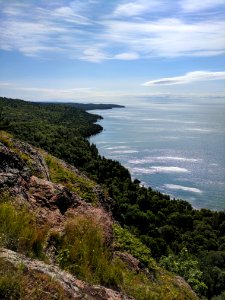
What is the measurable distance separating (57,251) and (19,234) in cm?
105

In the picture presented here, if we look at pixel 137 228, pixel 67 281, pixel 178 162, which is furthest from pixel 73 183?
→ pixel 178 162

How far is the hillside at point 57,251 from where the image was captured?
5.72m

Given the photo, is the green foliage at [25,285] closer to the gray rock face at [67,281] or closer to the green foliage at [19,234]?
the gray rock face at [67,281]

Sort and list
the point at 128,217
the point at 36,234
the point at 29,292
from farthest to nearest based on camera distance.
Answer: the point at 128,217 → the point at 36,234 → the point at 29,292

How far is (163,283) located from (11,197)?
17.2 feet

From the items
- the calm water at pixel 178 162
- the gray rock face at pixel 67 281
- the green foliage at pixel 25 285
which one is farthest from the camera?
the calm water at pixel 178 162

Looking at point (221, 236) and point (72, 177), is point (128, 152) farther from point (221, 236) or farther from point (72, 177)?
point (72, 177)

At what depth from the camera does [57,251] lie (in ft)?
25.6

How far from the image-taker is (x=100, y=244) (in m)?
8.23

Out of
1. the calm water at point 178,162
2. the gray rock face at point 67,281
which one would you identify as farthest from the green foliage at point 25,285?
the calm water at point 178,162

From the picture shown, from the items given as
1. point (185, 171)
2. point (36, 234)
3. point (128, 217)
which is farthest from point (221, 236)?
point (36, 234)

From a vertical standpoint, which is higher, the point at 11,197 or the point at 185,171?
the point at 11,197

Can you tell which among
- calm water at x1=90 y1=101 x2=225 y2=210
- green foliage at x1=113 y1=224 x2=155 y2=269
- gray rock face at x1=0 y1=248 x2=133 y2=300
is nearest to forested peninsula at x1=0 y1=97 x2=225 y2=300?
green foliage at x1=113 y1=224 x2=155 y2=269

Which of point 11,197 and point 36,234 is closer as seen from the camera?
point 36,234
